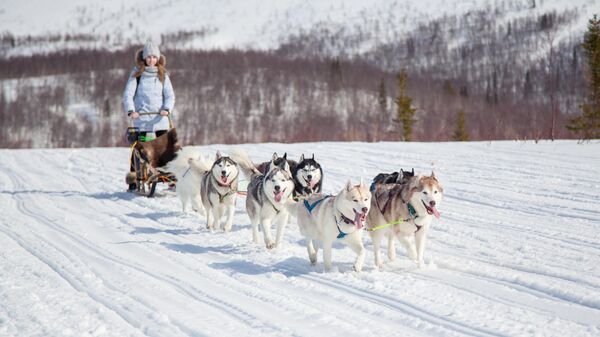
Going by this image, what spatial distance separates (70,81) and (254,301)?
85924mm

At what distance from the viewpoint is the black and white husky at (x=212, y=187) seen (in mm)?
6672

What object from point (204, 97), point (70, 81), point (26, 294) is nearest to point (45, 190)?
point (26, 294)

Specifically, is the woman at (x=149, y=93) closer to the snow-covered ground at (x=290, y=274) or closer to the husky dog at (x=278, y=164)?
the snow-covered ground at (x=290, y=274)

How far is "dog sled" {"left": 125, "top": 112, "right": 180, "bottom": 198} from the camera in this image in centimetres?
888

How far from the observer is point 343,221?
475cm

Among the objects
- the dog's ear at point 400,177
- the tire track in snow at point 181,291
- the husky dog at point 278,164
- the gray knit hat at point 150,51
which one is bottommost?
the tire track in snow at point 181,291

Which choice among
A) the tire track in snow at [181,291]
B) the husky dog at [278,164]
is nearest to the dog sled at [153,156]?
the husky dog at [278,164]

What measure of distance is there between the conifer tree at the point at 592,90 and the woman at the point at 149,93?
61.3 ft

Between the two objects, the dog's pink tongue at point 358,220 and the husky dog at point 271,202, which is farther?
the husky dog at point 271,202

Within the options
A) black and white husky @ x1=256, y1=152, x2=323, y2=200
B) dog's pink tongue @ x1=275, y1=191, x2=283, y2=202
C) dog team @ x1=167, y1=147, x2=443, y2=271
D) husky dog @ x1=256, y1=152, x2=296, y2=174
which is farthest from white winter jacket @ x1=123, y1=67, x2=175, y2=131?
dog's pink tongue @ x1=275, y1=191, x2=283, y2=202

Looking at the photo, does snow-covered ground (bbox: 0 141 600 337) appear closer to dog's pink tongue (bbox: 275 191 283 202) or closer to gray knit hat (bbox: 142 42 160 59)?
dog's pink tongue (bbox: 275 191 283 202)

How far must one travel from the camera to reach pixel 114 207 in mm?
8375

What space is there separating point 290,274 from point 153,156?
193 inches

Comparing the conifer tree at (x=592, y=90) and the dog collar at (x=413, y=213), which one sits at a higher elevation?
the conifer tree at (x=592, y=90)
